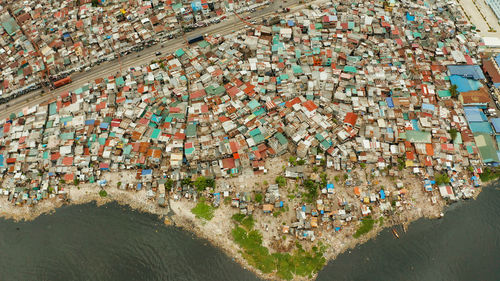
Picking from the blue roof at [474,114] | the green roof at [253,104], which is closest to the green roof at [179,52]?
the green roof at [253,104]

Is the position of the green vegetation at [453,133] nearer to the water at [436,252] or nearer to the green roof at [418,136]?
the green roof at [418,136]

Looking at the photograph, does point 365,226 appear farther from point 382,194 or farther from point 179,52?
point 179,52

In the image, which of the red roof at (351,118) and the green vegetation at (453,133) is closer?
the green vegetation at (453,133)

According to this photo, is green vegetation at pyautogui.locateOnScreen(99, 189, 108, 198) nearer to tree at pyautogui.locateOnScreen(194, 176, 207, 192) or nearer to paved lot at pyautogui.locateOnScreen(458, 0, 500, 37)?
tree at pyautogui.locateOnScreen(194, 176, 207, 192)

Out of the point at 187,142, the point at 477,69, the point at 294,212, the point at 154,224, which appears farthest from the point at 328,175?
the point at 477,69

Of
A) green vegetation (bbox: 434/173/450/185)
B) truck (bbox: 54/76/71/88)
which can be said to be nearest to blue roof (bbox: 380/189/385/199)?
green vegetation (bbox: 434/173/450/185)

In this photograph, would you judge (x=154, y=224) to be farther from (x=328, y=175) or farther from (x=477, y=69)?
(x=477, y=69)
